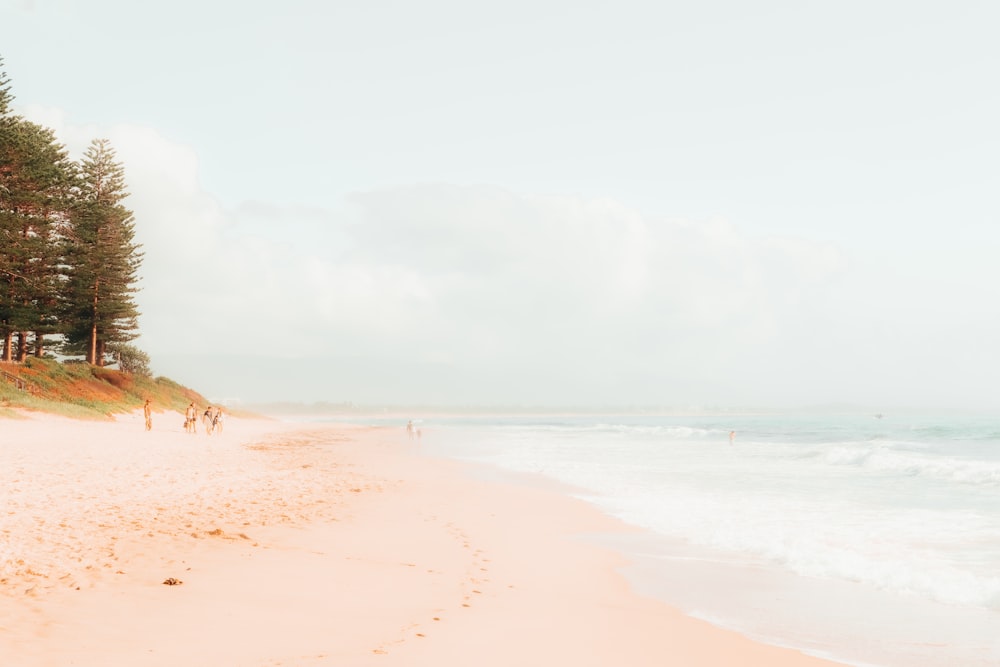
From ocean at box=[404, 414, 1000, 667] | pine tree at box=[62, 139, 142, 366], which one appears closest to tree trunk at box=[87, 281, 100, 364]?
pine tree at box=[62, 139, 142, 366]

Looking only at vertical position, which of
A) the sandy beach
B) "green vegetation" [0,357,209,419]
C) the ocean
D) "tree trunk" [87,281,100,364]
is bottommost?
the ocean

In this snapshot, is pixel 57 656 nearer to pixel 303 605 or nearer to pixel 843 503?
pixel 303 605

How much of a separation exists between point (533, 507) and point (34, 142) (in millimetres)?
40134

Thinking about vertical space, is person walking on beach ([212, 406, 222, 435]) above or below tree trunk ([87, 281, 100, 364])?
below

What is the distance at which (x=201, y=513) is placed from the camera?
1265 cm

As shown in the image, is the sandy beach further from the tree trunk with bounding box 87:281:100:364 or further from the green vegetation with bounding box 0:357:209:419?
the tree trunk with bounding box 87:281:100:364

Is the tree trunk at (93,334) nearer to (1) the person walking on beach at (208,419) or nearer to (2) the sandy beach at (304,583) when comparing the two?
(1) the person walking on beach at (208,419)

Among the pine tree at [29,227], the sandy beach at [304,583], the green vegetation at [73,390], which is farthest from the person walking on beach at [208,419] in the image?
the sandy beach at [304,583]

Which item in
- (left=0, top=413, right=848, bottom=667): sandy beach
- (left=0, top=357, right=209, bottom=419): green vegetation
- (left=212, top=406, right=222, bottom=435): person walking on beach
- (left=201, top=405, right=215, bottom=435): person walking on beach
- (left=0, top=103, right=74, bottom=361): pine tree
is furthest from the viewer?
(left=212, top=406, right=222, bottom=435): person walking on beach

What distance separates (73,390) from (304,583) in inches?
1796

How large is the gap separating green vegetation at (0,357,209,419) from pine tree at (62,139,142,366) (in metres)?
3.87

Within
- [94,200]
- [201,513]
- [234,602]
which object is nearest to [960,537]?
[234,602]

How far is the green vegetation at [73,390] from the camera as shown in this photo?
37.3m

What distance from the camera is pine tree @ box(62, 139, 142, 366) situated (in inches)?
2122
